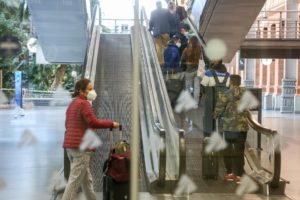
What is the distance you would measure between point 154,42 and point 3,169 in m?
4.03

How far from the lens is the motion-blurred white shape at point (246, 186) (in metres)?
6.24

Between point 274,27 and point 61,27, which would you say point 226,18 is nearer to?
point 61,27

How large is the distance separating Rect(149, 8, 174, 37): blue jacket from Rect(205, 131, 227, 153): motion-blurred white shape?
3720mm

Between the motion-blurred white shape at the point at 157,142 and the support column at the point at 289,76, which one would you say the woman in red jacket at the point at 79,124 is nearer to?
the motion-blurred white shape at the point at 157,142

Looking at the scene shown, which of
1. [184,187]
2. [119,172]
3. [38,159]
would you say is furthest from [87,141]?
[38,159]

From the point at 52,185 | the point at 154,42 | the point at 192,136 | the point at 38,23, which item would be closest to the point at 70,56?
the point at 38,23

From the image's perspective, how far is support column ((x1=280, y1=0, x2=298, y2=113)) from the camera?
16406mm

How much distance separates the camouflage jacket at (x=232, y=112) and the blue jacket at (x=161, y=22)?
407 cm

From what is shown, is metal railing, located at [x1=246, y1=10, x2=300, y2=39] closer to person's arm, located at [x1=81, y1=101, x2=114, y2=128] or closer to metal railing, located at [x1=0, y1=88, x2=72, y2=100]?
metal railing, located at [x1=0, y1=88, x2=72, y2=100]

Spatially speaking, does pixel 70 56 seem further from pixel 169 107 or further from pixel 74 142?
pixel 74 142

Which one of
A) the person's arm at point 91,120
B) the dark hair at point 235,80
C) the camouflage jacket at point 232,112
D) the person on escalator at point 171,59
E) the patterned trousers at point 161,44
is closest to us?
the person's arm at point 91,120

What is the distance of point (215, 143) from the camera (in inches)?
272

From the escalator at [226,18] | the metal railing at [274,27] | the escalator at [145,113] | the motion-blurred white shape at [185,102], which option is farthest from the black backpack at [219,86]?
the metal railing at [274,27]

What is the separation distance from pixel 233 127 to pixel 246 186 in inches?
28.0
